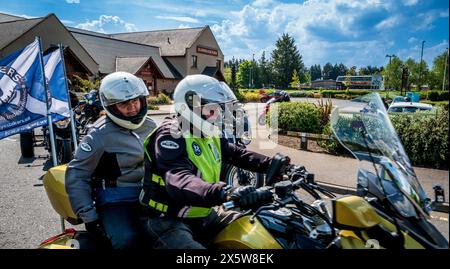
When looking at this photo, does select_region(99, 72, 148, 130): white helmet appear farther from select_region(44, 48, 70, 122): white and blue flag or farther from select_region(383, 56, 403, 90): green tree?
select_region(44, 48, 70, 122): white and blue flag

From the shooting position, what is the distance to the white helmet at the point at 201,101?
2.39 metres

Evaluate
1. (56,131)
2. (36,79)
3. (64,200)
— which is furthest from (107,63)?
(64,200)

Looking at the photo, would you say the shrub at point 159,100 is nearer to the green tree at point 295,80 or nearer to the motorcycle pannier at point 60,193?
the green tree at point 295,80

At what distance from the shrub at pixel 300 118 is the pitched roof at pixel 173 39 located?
3257cm

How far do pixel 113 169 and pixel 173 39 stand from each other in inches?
1766

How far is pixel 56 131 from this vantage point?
807 cm

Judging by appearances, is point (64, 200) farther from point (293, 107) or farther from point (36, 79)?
point (293, 107)

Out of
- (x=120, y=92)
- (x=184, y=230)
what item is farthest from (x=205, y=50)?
(x=184, y=230)

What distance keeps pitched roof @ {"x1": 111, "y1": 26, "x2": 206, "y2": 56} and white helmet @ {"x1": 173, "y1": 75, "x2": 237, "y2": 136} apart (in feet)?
136

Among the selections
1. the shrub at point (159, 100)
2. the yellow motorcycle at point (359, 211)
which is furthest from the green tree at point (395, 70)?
the shrub at point (159, 100)

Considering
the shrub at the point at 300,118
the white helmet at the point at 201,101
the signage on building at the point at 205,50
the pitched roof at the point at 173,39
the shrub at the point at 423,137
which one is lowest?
the shrub at the point at 300,118

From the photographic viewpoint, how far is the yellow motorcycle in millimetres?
1729

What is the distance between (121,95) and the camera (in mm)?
3182

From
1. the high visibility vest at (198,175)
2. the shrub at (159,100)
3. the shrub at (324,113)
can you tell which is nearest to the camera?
the high visibility vest at (198,175)
